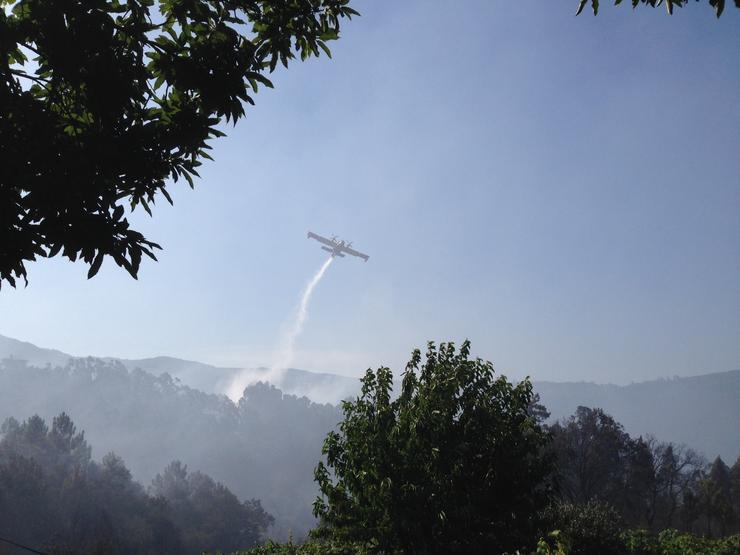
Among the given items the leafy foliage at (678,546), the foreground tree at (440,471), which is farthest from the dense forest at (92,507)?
the foreground tree at (440,471)

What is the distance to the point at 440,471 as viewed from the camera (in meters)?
10.6

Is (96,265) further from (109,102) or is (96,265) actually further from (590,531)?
(590,531)

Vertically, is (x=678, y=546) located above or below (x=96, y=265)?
below

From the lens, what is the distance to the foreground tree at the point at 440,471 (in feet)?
34.1

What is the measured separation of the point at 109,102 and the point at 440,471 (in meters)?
9.00

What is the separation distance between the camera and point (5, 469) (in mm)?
73938

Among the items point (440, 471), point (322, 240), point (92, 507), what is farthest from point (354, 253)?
point (440, 471)

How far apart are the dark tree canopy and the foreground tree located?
297 inches

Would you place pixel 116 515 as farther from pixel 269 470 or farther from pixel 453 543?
pixel 269 470

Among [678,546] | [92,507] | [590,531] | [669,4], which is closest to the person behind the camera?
[669,4]

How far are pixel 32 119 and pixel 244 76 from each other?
7.08 feet

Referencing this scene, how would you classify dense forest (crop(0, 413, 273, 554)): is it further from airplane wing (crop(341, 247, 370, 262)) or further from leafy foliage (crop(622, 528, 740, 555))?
leafy foliage (crop(622, 528, 740, 555))

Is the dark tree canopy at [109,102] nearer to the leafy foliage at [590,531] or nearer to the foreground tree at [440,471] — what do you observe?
the foreground tree at [440,471]

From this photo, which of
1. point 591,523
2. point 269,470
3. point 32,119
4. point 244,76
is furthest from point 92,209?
point 269,470
